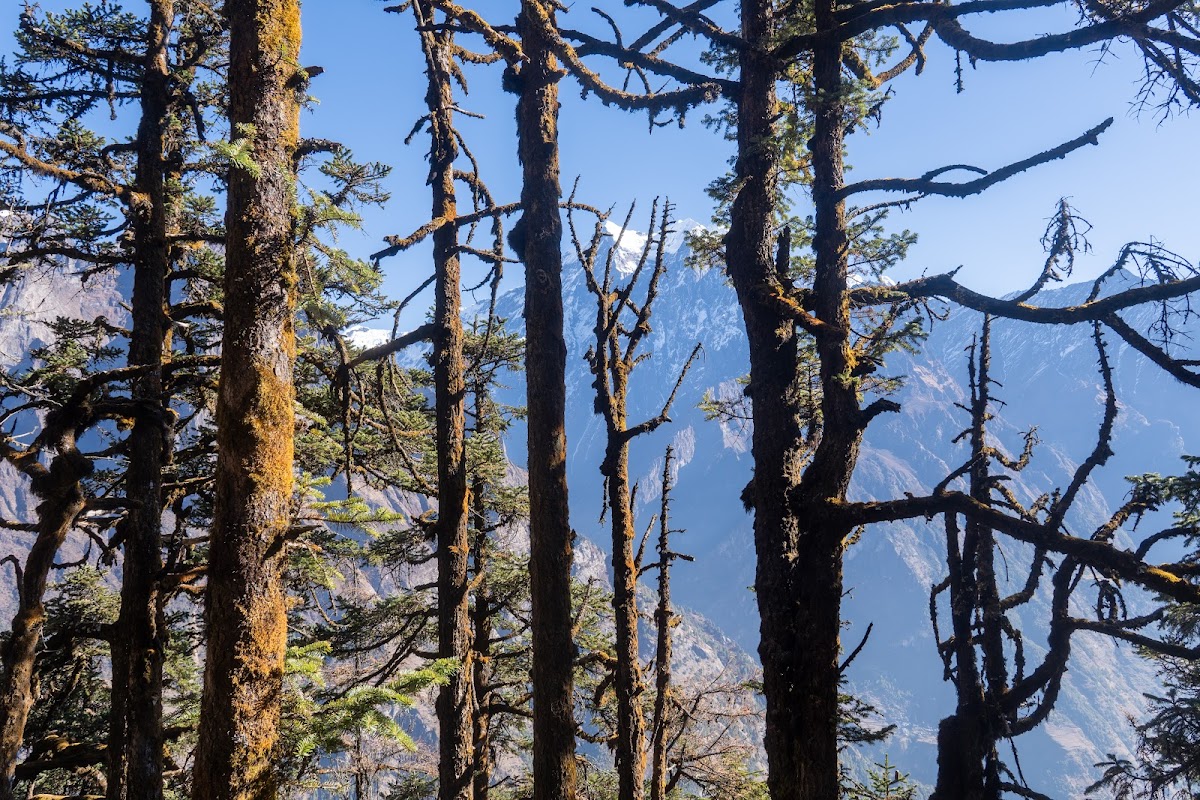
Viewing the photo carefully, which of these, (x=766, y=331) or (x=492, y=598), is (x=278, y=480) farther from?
(x=492, y=598)

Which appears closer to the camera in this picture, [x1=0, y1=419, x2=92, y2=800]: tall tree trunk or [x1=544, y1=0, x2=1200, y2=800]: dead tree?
[x1=544, y1=0, x2=1200, y2=800]: dead tree

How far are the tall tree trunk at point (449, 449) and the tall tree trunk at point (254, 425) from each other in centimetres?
344

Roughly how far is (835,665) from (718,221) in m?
5.81

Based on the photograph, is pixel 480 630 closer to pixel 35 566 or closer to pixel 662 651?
pixel 662 651

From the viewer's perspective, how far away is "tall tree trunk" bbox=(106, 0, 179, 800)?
7.70m

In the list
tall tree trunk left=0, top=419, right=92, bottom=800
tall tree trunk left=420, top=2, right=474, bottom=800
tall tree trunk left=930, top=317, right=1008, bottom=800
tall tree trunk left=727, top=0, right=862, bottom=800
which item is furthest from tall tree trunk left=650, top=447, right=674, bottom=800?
tall tree trunk left=0, top=419, right=92, bottom=800

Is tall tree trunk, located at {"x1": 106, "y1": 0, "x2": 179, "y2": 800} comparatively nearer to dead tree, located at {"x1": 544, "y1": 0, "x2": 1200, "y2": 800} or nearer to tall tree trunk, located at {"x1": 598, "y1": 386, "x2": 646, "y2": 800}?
tall tree trunk, located at {"x1": 598, "y1": 386, "x2": 646, "y2": 800}

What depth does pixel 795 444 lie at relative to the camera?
5.84 meters

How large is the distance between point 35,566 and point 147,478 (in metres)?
3.03

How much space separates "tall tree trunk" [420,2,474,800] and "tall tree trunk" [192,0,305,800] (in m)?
3.44

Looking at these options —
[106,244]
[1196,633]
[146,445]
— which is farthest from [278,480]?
[1196,633]

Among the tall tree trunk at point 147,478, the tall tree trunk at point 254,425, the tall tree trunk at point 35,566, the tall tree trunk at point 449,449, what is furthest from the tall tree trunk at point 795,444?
the tall tree trunk at point 147,478

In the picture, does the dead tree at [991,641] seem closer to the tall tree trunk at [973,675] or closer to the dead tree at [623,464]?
the tall tree trunk at [973,675]

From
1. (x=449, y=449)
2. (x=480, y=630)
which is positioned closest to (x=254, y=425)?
(x=449, y=449)
